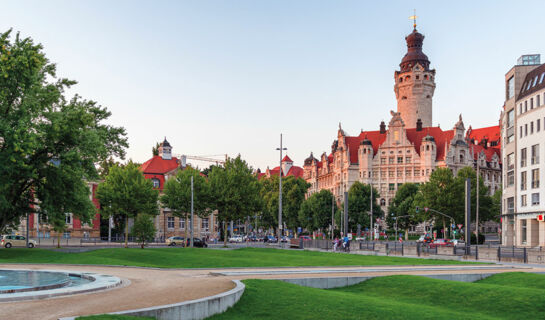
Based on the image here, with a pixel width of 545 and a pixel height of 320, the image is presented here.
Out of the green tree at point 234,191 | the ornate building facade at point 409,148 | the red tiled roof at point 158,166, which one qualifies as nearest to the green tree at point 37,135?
the green tree at point 234,191

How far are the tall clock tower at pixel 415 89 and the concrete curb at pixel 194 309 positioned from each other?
142367 mm

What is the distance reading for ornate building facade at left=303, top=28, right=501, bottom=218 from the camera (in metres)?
137

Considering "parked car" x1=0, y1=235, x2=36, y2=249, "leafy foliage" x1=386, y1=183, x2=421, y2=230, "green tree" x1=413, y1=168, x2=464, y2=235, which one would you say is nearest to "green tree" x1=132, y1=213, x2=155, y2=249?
"parked car" x1=0, y1=235, x2=36, y2=249

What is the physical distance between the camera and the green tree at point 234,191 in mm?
67250

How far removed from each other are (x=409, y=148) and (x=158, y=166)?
2458 inches

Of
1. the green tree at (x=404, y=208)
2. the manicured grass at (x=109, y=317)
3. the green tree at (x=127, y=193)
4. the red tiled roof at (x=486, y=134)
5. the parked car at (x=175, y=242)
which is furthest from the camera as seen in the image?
the red tiled roof at (x=486, y=134)

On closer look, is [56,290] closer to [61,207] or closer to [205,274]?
[205,274]

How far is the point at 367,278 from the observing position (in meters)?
22.4

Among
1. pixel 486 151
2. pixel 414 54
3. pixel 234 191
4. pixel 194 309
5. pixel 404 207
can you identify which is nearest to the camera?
pixel 194 309

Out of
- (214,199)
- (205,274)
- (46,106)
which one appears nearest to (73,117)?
(46,106)

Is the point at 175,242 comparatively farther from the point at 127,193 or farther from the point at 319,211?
the point at 319,211

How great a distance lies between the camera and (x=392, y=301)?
717 inches

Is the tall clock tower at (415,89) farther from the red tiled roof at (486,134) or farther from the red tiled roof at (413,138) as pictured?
the red tiled roof at (486,134)

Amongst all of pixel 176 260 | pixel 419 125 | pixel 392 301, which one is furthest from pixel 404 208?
pixel 392 301
